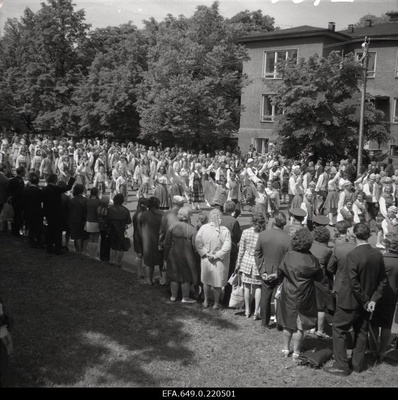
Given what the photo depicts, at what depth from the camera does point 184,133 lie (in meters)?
35.9

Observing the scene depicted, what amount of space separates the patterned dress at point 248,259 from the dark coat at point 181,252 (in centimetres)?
91

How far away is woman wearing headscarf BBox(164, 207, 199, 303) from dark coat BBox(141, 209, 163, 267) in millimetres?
656

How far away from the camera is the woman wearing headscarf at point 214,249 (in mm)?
8039

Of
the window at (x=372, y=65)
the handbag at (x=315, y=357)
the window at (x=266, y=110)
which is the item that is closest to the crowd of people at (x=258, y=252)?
the handbag at (x=315, y=357)

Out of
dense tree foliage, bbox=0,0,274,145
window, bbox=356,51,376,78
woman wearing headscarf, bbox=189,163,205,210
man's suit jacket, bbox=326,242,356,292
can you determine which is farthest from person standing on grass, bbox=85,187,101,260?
window, bbox=356,51,376,78

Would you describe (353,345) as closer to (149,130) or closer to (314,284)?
(314,284)

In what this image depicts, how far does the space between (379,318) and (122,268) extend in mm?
5386

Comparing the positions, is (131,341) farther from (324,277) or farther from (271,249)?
(324,277)

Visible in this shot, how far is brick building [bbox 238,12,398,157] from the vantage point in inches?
1419

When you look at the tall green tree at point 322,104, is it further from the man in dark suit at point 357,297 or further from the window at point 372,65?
the man in dark suit at point 357,297

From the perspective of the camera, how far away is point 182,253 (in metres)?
8.42

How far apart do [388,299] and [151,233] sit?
424cm

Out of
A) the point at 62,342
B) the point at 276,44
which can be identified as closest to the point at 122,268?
the point at 62,342

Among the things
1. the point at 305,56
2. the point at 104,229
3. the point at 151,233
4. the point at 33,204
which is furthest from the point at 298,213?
the point at 305,56
